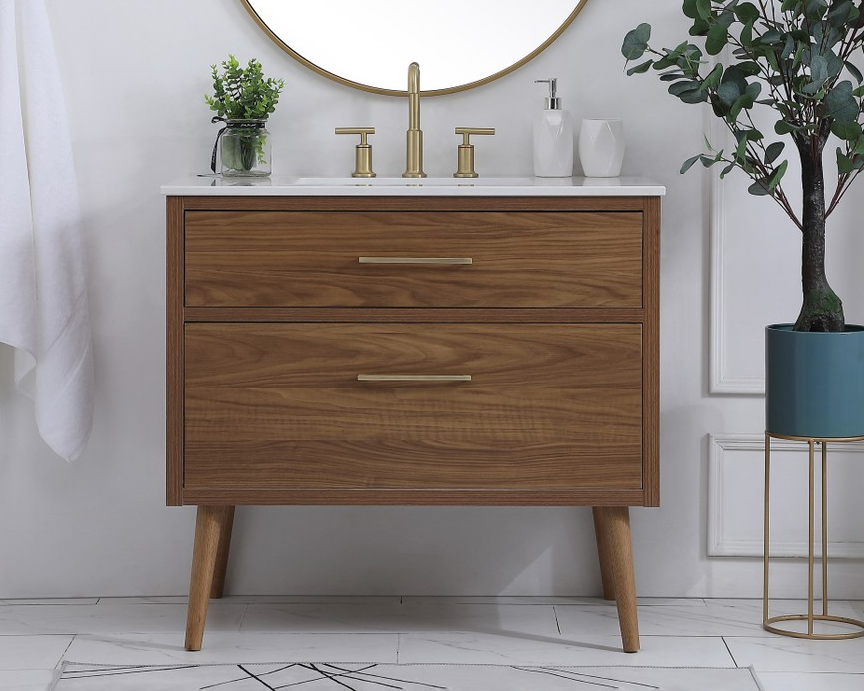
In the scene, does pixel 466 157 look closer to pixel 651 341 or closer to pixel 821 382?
pixel 651 341

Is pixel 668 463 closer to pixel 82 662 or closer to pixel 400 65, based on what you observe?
pixel 400 65

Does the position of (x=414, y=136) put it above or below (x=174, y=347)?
above

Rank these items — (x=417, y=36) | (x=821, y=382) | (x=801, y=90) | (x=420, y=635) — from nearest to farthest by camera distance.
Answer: (x=801, y=90)
(x=821, y=382)
(x=420, y=635)
(x=417, y=36)

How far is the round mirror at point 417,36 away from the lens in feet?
7.18

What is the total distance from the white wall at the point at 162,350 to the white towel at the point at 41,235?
8cm

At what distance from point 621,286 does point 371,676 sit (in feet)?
2.69

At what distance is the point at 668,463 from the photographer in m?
2.27

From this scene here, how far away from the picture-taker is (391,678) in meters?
1.85

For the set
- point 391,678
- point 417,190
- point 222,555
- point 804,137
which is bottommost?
point 391,678

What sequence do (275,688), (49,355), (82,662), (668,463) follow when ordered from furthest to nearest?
(668,463), (49,355), (82,662), (275,688)

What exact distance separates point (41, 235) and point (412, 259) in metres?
0.81

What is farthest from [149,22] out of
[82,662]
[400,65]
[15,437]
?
[82,662]

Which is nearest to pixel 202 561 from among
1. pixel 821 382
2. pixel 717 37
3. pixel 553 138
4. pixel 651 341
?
pixel 651 341

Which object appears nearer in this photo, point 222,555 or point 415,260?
point 415,260
